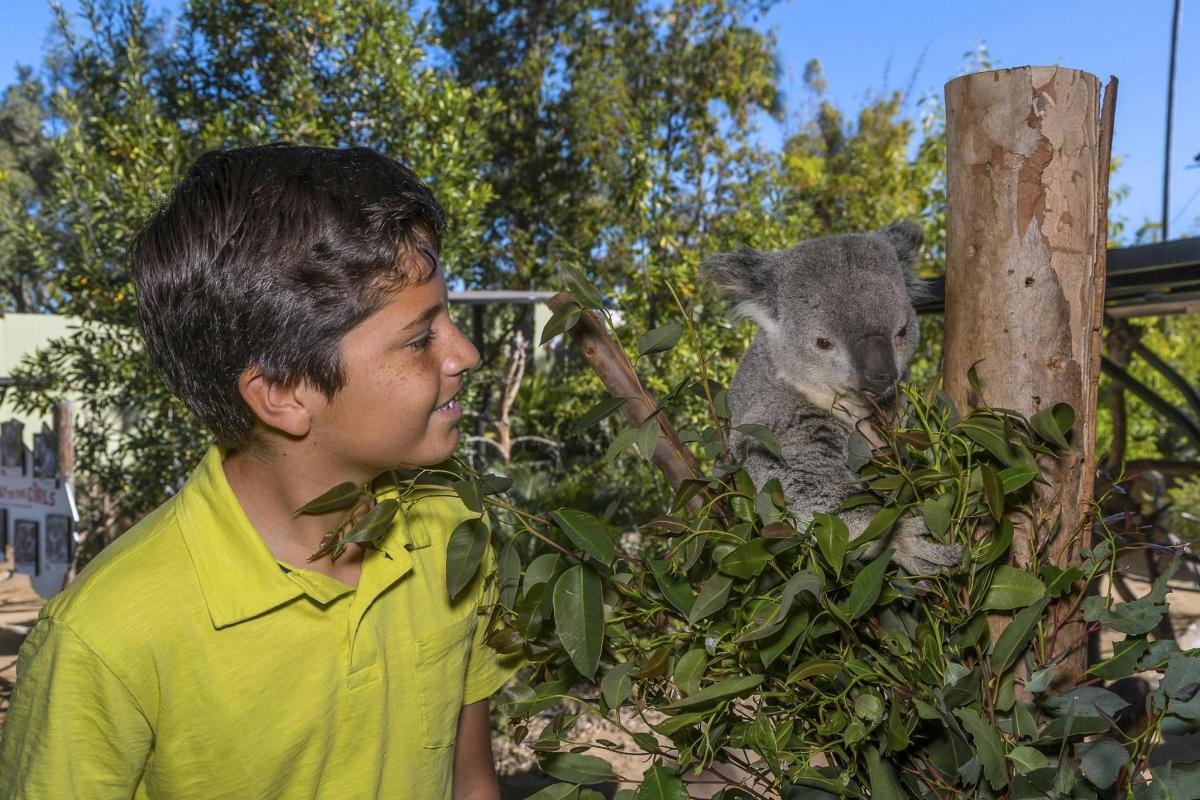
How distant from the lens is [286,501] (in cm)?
124

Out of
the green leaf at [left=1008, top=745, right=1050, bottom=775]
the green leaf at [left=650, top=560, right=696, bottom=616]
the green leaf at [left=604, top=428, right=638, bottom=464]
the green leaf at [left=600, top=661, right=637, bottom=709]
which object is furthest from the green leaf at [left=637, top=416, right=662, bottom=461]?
the green leaf at [left=1008, top=745, right=1050, bottom=775]

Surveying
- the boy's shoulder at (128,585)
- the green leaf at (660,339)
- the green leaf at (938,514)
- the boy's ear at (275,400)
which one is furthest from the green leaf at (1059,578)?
the boy's shoulder at (128,585)

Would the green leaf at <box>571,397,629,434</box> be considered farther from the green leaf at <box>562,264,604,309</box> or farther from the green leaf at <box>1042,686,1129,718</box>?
the green leaf at <box>1042,686,1129,718</box>

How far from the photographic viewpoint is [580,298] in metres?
1.08

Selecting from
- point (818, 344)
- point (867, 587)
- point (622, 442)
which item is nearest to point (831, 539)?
point (867, 587)

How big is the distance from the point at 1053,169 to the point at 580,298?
515mm

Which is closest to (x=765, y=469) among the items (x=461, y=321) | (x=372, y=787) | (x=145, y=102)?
(x=372, y=787)

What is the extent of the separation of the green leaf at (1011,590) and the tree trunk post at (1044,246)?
101 mm

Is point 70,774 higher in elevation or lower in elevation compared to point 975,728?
lower

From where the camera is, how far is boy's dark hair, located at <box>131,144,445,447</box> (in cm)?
111

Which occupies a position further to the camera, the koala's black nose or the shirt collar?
the koala's black nose

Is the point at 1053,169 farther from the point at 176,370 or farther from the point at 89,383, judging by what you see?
the point at 89,383

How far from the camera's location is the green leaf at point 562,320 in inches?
41.8

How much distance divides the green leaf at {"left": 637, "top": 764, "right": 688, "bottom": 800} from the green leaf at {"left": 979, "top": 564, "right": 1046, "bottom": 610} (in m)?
0.32
